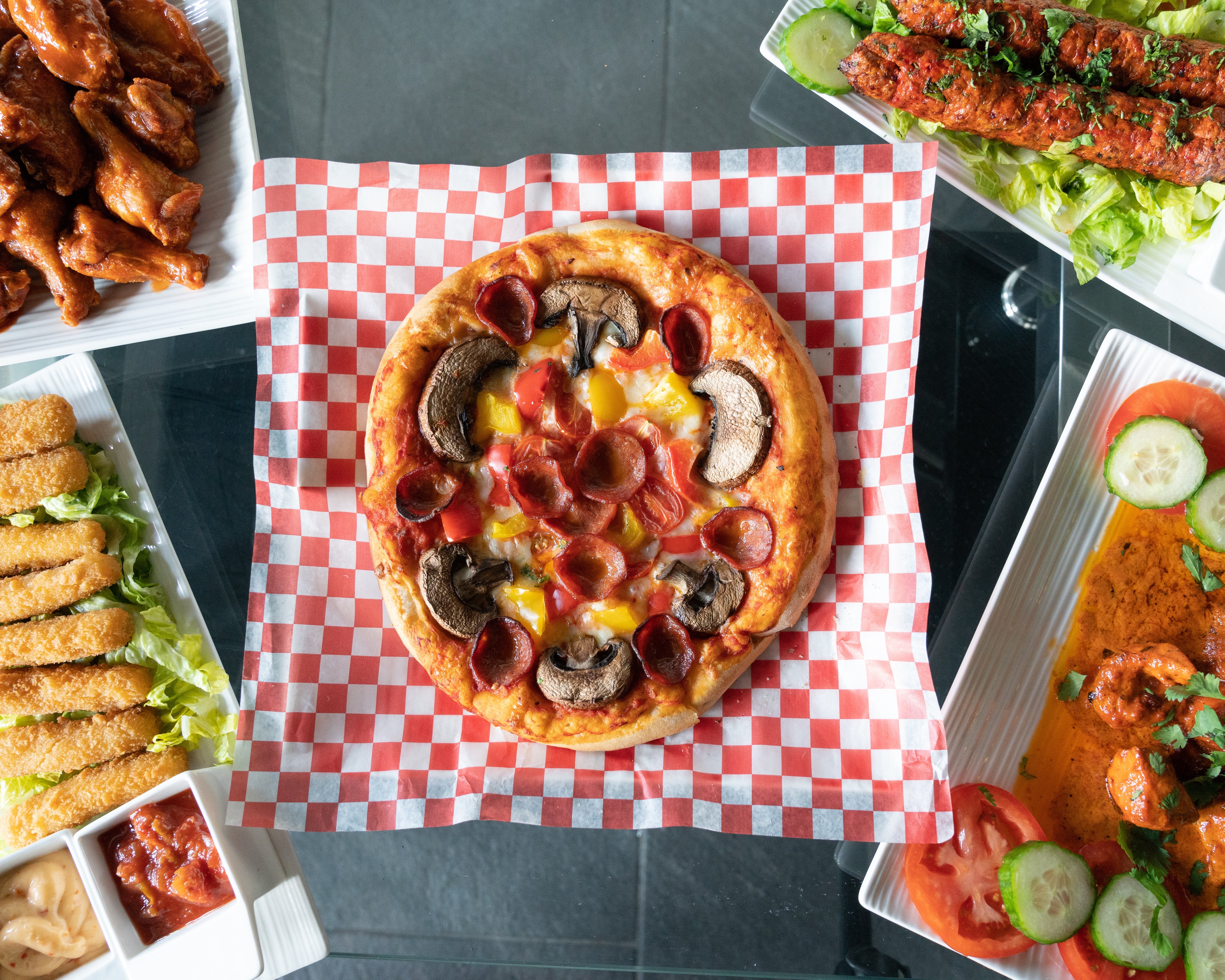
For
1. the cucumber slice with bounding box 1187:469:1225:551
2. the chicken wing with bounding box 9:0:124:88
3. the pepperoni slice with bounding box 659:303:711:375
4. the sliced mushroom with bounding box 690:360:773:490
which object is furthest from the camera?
the chicken wing with bounding box 9:0:124:88

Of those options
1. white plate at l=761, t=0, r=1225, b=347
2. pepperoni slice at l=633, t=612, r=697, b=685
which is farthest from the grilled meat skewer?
pepperoni slice at l=633, t=612, r=697, b=685

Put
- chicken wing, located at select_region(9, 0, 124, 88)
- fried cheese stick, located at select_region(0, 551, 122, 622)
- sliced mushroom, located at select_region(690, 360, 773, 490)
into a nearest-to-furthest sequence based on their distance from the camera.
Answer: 1. sliced mushroom, located at select_region(690, 360, 773, 490)
2. chicken wing, located at select_region(9, 0, 124, 88)
3. fried cheese stick, located at select_region(0, 551, 122, 622)

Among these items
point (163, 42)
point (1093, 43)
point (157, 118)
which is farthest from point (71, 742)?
point (1093, 43)

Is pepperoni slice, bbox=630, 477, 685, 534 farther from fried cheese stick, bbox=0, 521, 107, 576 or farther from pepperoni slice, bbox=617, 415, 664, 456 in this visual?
fried cheese stick, bbox=0, 521, 107, 576

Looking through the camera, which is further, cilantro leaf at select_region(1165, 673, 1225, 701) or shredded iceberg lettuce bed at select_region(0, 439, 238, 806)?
shredded iceberg lettuce bed at select_region(0, 439, 238, 806)

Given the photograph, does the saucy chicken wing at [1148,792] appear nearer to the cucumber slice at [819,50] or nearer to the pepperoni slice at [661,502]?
the pepperoni slice at [661,502]

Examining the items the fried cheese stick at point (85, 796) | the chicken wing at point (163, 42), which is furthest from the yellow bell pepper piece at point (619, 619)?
the chicken wing at point (163, 42)

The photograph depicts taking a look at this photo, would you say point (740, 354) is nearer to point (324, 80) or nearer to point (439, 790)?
point (439, 790)
